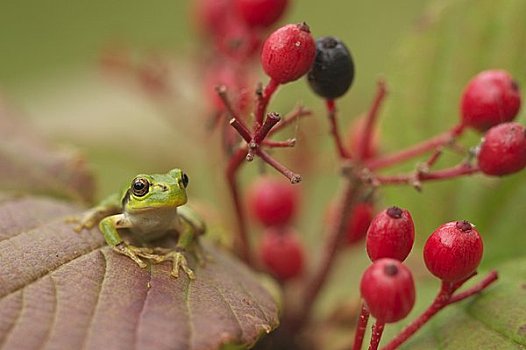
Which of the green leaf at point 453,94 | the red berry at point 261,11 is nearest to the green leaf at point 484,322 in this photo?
the green leaf at point 453,94

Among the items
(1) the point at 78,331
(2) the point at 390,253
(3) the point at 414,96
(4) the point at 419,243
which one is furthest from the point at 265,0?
(1) the point at 78,331

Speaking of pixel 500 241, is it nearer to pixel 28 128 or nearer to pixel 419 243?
pixel 419 243

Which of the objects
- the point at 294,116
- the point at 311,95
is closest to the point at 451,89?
the point at 294,116

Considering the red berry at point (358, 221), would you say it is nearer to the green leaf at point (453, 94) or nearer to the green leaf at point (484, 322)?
the green leaf at point (453, 94)

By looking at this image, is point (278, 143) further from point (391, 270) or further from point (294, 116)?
point (391, 270)

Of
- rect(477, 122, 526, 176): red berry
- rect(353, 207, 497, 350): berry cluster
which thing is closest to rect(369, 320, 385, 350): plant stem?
rect(353, 207, 497, 350): berry cluster

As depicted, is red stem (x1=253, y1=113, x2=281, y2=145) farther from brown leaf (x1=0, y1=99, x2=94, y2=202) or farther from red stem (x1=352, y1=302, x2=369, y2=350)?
brown leaf (x1=0, y1=99, x2=94, y2=202)
